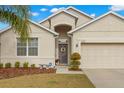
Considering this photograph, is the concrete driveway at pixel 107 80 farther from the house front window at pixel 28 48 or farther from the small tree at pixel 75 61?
the house front window at pixel 28 48

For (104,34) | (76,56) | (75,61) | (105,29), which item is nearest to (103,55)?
(104,34)

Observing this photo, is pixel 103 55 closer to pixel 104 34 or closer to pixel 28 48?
pixel 104 34

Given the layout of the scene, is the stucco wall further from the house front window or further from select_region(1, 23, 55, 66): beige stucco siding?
the house front window

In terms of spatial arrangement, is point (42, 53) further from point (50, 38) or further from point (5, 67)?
point (5, 67)

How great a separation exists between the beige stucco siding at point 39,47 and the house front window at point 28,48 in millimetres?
256

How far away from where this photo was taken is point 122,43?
2692cm

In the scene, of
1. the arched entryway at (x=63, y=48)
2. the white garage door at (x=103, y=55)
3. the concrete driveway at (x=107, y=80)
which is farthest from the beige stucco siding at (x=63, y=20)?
the concrete driveway at (x=107, y=80)

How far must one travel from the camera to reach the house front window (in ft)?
88.1

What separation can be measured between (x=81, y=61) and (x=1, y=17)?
8992 millimetres

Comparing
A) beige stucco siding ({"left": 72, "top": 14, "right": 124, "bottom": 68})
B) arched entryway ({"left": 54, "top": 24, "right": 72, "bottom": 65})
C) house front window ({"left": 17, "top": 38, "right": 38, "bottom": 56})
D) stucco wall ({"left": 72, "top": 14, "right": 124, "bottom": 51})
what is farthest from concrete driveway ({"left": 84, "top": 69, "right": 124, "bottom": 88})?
arched entryway ({"left": 54, "top": 24, "right": 72, "bottom": 65})

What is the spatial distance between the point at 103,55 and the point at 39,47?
17.1ft

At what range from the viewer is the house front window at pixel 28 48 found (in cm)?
2684

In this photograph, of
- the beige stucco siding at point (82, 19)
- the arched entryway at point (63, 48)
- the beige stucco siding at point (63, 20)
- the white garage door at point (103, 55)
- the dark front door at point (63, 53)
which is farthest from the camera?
the beige stucco siding at point (82, 19)

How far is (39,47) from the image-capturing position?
26859 mm
